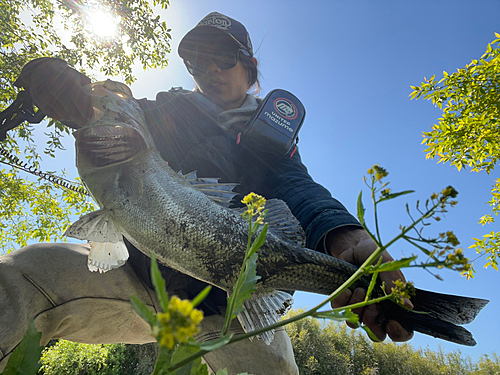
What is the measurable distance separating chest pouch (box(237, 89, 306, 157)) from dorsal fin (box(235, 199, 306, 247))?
0.56 meters

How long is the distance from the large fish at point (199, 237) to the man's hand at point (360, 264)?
0.04 meters

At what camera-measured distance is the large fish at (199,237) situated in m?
1.12

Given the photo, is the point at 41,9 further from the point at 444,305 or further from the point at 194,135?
the point at 444,305

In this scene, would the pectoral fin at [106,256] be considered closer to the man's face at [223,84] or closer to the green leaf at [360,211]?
the green leaf at [360,211]

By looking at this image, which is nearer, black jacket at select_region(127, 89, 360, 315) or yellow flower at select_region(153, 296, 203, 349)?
yellow flower at select_region(153, 296, 203, 349)

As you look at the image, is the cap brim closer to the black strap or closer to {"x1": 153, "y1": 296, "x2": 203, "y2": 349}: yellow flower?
the black strap

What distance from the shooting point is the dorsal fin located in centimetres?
128

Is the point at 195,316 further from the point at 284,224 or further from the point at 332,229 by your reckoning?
the point at 332,229

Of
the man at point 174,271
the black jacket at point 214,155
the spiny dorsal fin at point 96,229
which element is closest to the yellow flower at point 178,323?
Answer: the man at point 174,271

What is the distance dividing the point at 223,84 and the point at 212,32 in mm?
378

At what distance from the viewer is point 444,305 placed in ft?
3.60

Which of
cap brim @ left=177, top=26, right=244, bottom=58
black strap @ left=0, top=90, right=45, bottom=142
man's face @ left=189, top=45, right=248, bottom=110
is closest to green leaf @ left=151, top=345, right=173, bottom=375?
black strap @ left=0, top=90, right=45, bottom=142

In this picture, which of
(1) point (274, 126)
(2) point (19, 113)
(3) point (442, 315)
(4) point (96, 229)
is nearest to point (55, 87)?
(2) point (19, 113)

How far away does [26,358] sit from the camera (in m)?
0.38
